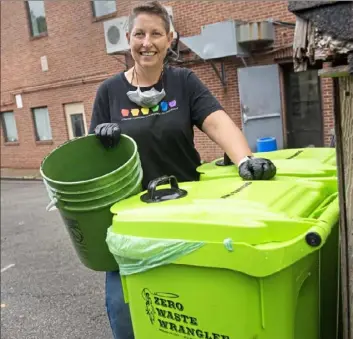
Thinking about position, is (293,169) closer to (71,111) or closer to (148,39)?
(148,39)

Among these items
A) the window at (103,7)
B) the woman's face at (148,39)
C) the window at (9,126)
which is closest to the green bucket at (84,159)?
the woman's face at (148,39)

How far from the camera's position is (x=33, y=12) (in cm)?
1336

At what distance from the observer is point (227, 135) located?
2.14 m

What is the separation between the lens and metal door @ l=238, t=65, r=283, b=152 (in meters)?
8.64

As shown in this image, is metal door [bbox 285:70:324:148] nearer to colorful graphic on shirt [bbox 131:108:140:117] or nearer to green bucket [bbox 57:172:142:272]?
colorful graphic on shirt [bbox 131:108:140:117]

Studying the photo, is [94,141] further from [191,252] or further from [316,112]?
[316,112]

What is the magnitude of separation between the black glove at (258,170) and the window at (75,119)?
36.5 ft

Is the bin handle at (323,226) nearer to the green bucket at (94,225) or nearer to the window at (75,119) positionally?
the green bucket at (94,225)

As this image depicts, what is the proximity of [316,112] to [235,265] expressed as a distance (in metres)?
7.85

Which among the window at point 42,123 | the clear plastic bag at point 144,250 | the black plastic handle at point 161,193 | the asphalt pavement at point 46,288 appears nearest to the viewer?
the clear plastic bag at point 144,250

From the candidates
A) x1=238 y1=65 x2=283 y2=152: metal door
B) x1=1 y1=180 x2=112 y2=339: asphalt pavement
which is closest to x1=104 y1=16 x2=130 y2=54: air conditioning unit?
x1=238 y1=65 x2=283 y2=152: metal door

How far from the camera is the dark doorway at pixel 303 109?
28.0 feet

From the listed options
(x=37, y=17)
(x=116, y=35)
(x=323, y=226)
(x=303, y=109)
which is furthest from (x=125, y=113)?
(x=37, y=17)

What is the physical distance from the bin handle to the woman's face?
106cm
